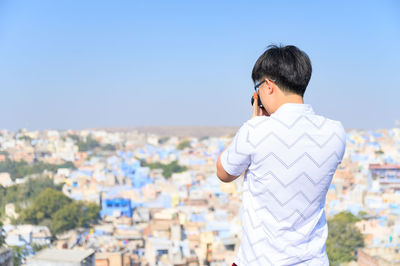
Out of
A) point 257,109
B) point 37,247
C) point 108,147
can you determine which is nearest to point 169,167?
point 108,147

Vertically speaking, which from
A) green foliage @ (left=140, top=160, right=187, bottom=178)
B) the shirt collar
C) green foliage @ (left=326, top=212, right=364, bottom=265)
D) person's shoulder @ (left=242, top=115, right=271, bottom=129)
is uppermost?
green foliage @ (left=140, top=160, right=187, bottom=178)

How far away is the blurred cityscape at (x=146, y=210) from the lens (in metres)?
7.05

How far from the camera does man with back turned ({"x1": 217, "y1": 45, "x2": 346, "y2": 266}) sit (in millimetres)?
558

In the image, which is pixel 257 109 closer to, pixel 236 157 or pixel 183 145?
pixel 236 157

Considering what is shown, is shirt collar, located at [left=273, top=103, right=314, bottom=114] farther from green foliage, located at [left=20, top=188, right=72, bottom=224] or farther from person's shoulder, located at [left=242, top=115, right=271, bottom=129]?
green foliage, located at [left=20, top=188, right=72, bottom=224]

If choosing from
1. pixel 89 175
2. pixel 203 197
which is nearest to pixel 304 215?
pixel 203 197

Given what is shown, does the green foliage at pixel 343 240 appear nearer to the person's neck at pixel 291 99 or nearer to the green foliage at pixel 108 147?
the person's neck at pixel 291 99

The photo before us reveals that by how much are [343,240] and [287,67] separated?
814 cm

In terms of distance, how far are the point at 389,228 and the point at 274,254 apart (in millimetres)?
8846

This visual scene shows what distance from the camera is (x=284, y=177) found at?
1.84ft

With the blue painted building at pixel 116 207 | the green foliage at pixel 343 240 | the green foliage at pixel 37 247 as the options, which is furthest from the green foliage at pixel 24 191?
the green foliage at pixel 343 240

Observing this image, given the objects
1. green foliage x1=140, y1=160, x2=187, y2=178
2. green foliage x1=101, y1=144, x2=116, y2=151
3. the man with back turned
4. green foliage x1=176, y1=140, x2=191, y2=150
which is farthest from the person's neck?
green foliage x1=176, y1=140, x2=191, y2=150

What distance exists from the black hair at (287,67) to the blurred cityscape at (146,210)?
1.01 m

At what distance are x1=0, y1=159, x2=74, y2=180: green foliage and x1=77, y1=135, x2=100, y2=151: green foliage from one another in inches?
301
